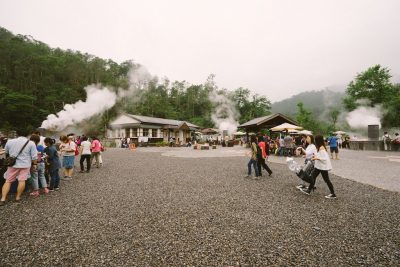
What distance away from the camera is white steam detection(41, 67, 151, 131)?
96.9ft

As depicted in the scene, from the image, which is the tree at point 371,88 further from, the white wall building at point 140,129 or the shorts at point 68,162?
the shorts at point 68,162

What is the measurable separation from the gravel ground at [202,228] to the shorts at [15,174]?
0.59 metres

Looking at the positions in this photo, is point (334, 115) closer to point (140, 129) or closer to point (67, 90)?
point (140, 129)

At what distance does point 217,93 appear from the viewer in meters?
60.7

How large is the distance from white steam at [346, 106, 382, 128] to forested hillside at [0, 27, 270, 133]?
61.1ft

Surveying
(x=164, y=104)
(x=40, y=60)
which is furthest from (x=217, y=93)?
(x=40, y=60)

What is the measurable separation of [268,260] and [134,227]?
7.51ft

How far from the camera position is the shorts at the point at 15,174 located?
17.0 ft

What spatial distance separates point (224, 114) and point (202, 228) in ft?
165

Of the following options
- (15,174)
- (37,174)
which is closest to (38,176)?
(37,174)

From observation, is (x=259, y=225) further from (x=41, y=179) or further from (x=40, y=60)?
(x=40, y=60)

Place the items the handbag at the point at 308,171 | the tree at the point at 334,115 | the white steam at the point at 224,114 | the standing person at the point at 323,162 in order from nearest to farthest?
the standing person at the point at 323,162, the handbag at the point at 308,171, the white steam at the point at 224,114, the tree at the point at 334,115

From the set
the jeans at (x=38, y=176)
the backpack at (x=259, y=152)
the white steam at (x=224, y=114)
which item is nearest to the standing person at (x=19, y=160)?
the jeans at (x=38, y=176)

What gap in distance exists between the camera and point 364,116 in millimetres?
33562
